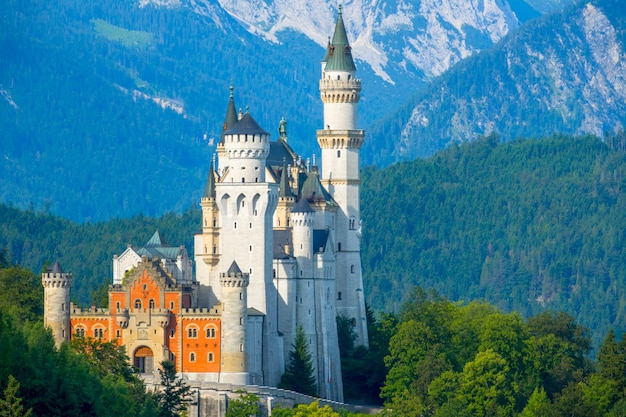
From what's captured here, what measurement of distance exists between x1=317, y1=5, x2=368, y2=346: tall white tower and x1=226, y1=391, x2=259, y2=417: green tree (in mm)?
20660

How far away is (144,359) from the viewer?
121875mm

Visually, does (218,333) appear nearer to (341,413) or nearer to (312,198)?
(341,413)

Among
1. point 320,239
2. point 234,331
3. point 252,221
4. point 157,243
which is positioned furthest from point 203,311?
point 157,243

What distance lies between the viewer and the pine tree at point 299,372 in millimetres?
124438

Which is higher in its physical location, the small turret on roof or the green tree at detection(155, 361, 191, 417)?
the small turret on roof

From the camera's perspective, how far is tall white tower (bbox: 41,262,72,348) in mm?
120625

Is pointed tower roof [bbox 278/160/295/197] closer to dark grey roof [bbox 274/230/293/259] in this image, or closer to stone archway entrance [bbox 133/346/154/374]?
dark grey roof [bbox 274/230/293/259]

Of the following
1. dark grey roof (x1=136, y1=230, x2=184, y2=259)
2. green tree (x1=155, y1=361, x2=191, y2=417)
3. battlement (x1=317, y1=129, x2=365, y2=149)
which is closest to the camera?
green tree (x1=155, y1=361, x2=191, y2=417)

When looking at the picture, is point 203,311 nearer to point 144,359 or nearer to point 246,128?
point 144,359

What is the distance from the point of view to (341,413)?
399 feet

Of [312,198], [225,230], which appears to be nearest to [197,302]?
[225,230]

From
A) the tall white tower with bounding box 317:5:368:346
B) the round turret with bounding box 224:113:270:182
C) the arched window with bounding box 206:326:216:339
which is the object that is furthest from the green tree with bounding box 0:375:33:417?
the tall white tower with bounding box 317:5:368:346

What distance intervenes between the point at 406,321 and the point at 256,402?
65.4 ft

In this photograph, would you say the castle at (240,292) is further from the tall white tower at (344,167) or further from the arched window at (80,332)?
the tall white tower at (344,167)
